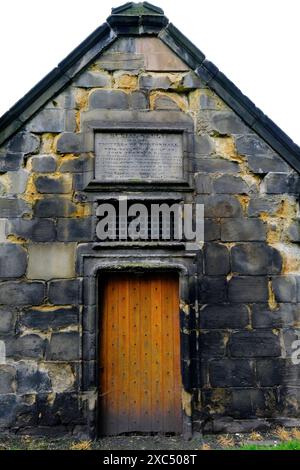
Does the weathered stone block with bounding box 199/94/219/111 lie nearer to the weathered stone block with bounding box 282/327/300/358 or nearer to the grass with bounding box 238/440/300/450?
the weathered stone block with bounding box 282/327/300/358

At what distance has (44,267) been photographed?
527 centimetres

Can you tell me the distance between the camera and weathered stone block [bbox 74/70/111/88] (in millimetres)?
5625

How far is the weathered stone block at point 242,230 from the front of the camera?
5.46 meters

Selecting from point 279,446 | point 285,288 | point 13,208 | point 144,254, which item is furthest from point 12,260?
point 279,446

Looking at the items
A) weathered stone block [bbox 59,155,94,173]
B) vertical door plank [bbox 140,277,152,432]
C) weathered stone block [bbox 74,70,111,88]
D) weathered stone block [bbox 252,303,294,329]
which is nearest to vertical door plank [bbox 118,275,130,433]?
vertical door plank [bbox 140,277,152,432]

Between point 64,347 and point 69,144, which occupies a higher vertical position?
point 69,144

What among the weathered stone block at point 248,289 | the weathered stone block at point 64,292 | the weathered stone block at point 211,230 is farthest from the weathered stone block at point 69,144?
the weathered stone block at point 248,289

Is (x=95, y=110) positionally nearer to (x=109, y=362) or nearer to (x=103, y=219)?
(x=103, y=219)

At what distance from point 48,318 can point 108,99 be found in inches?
120

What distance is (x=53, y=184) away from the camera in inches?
214

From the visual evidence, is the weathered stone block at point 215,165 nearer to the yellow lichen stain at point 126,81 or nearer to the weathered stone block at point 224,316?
the yellow lichen stain at point 126,81

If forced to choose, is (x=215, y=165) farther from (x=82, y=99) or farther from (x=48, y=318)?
(x=48, y=318)

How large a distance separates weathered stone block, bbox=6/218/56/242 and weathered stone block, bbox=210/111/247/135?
8.50 ft

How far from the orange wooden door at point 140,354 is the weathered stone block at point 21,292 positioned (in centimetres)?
80
